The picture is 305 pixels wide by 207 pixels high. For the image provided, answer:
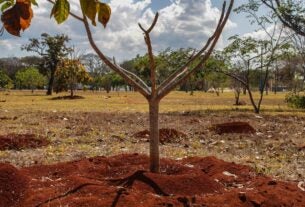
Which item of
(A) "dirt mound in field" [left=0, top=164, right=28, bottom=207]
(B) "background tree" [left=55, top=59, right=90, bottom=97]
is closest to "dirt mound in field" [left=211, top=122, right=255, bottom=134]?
(A) "dirt mound in field" [left=0, top=164, right=28, bottom=207]

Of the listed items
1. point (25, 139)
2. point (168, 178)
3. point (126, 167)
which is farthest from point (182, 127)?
point (168, 178)

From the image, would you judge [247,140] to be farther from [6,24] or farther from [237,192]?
[6,24]

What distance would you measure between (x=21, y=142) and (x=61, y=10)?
10.4m

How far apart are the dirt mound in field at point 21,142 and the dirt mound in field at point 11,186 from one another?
→ 5.59 meters

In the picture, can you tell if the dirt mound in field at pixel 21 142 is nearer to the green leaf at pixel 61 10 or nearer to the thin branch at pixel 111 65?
the thin branch at pixel 111 65

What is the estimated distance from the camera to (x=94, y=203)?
4.98 metres

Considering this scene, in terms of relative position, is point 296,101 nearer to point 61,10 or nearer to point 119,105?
point 119,105

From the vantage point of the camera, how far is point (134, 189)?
561cm

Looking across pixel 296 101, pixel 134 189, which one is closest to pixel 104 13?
pixel 134 189

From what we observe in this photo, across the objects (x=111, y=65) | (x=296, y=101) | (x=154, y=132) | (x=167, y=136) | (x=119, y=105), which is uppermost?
(x=111, y=65)

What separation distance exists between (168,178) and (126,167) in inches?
56.3

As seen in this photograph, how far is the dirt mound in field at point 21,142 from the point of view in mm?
11616

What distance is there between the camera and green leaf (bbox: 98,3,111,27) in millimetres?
2051

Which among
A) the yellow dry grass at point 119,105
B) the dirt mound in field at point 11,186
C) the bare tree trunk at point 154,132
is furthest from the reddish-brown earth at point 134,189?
the yellow dry grass at point 119,105
